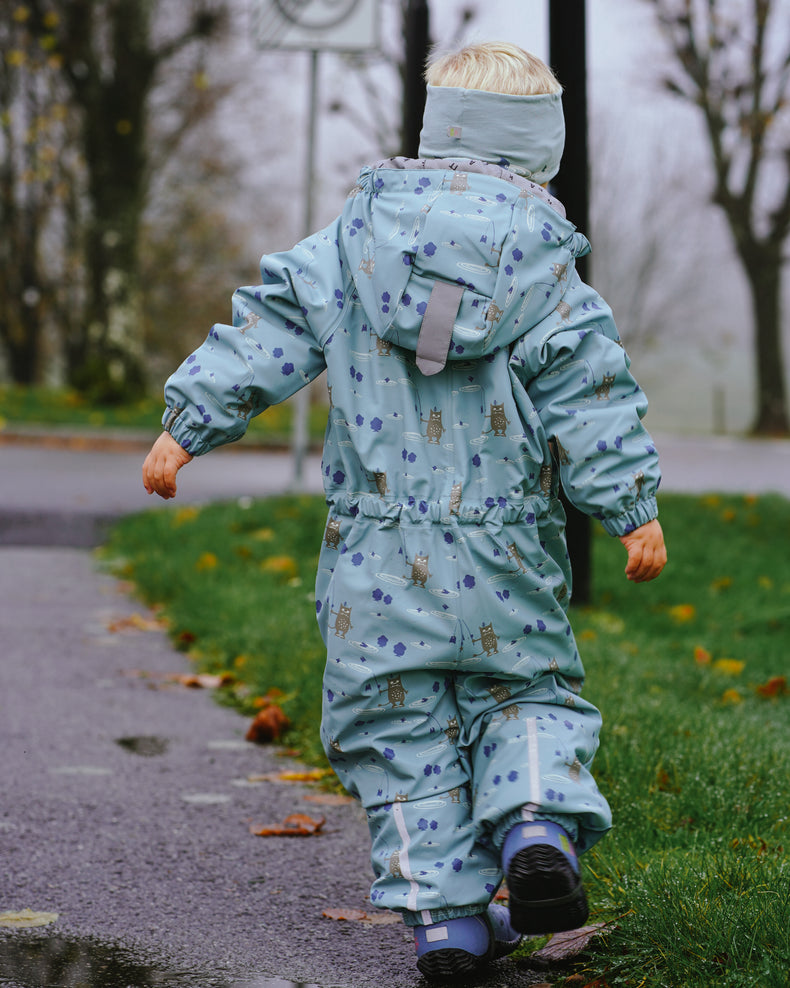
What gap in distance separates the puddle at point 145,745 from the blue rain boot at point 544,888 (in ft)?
5.54

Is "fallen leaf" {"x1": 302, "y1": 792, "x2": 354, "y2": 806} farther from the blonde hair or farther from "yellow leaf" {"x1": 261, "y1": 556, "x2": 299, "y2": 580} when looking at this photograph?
"yellow leaf" {"x1": 261, "y1": 556, "x2": 299, "y2": 580}

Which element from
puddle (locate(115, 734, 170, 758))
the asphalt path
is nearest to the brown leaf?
the asphalt path

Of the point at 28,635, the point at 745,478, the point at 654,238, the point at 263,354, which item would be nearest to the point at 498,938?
the point at 263,354

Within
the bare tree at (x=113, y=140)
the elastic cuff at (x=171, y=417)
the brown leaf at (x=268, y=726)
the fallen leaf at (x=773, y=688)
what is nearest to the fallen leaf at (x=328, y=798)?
the brown leaf at (x=268, y=726)

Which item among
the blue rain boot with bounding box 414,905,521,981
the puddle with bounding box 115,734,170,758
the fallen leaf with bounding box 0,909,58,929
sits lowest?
the puddle with bounding box 115,734,170,758

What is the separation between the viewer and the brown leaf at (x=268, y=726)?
364 centimetres

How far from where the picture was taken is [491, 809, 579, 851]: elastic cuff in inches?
82.2

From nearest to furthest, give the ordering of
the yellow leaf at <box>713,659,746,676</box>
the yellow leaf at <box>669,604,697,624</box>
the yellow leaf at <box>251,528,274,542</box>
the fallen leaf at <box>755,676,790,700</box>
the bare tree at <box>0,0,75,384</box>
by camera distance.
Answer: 1. the fallen leaf at <box>755,676,790,700</box>
2. the yellow leaf at <box>713,659,746,676</box>
3. the yellow leaf at <box>669,604,697,624</box>
4. the yellow leaf at <box>251,528,274,542</box>
5. the bare tree at <box>0,0,75,384</box>

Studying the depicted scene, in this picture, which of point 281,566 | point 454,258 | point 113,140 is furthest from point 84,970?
point 113,140

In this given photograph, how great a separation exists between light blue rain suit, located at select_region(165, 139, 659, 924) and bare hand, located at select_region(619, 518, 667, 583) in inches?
0.9

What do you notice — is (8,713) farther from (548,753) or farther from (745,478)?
(745,478)

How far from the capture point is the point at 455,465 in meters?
2.19

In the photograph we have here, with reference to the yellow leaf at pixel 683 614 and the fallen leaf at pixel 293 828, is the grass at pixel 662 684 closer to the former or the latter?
the yellow leaf at pixel 683 614

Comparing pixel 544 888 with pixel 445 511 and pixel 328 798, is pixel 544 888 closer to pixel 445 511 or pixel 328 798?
pixel 445 511
